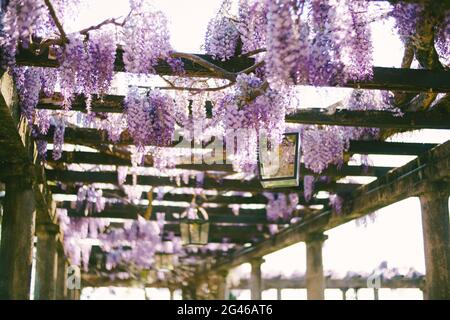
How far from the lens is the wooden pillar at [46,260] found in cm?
998

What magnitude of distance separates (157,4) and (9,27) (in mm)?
1231

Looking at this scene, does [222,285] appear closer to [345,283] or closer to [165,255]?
[165,255]

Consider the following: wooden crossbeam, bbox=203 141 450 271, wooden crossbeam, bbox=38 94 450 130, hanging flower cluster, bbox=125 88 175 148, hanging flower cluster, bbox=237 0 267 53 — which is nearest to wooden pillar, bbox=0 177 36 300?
wooden crossbeam, bbox=38 94 450 130

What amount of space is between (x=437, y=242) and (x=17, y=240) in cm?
423

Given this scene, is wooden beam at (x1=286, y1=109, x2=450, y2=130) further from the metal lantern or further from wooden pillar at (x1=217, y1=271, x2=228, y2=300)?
wooden pillar at (x1=217, y1=271, x2=228, y2=300)

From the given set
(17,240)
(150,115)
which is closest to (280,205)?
(17,240)

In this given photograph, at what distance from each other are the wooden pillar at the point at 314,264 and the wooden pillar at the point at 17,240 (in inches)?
200

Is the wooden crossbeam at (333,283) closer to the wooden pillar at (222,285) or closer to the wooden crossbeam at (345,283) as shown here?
the wooden crossbeam at (345,283)

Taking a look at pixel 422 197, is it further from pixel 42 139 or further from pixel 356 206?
pixel 42 139

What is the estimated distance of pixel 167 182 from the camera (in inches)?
346

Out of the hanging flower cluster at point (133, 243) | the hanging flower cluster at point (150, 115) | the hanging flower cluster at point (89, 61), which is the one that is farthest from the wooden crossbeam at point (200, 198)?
the hanging flower cluster at point (89, 61)

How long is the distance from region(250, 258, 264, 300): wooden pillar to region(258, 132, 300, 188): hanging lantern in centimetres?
854

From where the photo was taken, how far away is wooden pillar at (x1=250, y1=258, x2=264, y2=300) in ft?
46.6
